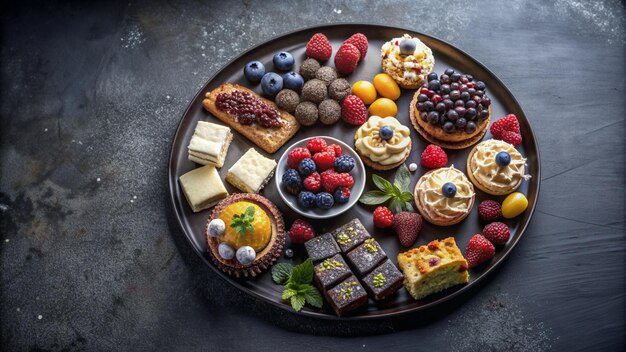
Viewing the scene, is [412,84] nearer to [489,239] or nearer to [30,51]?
[489,239]

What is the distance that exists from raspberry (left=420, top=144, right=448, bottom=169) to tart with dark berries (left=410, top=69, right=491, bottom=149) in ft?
0.38

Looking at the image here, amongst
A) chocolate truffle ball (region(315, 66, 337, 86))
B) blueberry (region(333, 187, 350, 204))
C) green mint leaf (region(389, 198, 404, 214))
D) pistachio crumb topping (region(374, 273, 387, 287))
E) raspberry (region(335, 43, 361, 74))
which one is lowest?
pistachio crumb topping (region(374, 273, 387, 287))

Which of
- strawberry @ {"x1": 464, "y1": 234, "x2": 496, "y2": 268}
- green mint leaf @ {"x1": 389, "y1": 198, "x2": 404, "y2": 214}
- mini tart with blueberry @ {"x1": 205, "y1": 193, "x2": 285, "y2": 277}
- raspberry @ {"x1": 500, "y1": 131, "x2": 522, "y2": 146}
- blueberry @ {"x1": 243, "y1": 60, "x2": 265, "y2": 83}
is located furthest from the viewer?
blueberry @ {"x1": 243, "y1": 60, "x2": 265, "y2": 83}

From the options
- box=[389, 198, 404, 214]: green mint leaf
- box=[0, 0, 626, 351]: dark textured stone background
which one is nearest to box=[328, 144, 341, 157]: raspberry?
box=[389, 198, 404, 214]: green mint leaf

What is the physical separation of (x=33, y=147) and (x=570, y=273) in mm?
4422

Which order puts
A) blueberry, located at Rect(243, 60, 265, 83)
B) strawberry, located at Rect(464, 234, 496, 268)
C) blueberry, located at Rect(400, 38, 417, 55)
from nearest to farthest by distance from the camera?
strawberry, located at Rect(464, 234, 496, 268) → blueberry, located at Rect(400, 38, 417, 55) → blueberry, located at Rect(243, 60, 265, 83)

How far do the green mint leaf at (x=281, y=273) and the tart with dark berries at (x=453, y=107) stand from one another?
1508mm

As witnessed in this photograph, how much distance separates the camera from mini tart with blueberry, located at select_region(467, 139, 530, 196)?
406 cm

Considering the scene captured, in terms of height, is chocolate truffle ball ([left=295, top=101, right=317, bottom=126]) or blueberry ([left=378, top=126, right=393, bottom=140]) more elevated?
blueberry ([left=378, top=126, right=393, bottom=140])

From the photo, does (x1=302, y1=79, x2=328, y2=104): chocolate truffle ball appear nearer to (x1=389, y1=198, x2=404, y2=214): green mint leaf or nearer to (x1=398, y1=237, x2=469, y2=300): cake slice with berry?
(x1=389, y1=198, x2=404, y2=214): green mint leaf

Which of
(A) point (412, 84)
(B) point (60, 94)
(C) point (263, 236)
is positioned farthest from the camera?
(B) point (60, 94)

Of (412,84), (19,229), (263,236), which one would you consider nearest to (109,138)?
(19,229)

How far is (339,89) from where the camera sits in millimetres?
4344

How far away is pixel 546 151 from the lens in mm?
4539
